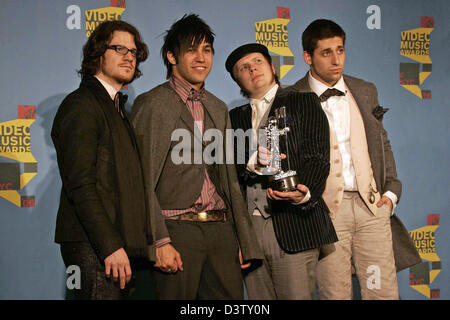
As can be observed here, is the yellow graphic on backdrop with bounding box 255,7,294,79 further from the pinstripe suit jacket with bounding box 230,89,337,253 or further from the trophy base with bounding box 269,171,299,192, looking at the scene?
the trophy base with bounding box 269,171,299,192

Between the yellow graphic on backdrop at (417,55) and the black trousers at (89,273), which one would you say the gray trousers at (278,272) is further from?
the yellow graphic on backdrop at (417,55)

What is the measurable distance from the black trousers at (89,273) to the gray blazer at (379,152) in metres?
1.63

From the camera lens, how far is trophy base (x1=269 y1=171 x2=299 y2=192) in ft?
7.59

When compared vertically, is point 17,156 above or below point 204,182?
above

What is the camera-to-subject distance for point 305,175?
244cm

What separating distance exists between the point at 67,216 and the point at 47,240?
4.10 feet

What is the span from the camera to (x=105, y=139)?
6.91ft

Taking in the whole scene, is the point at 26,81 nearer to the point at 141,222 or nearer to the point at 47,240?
the point at 47,240

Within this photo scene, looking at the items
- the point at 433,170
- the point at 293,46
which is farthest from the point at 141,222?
the point at 433,170

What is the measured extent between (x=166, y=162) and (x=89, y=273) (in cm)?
69

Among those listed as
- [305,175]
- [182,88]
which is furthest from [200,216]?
[182,88]

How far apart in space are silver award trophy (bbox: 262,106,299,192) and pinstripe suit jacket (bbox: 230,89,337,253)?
2.8 inches

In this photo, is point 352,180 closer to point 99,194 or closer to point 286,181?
point 286,181

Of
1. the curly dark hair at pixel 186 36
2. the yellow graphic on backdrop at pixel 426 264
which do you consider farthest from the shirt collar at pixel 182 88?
the yellow graphic on backdrop at pixel 426 264
